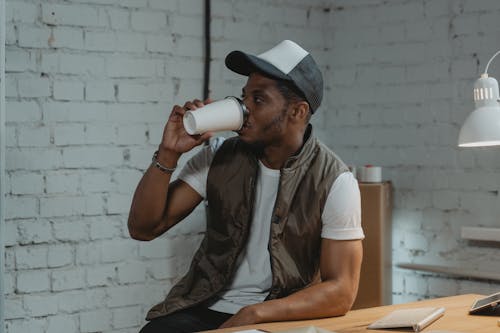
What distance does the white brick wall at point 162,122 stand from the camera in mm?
3084

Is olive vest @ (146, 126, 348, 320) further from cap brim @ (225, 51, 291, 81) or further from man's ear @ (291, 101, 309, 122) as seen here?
cap brim @ (225, 51, 291, 81)

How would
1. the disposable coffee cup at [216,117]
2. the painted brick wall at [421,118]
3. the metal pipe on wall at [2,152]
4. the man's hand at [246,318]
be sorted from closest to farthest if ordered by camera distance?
the man's hand at [246,318] → the disposable coffee cup at [216,117] → the metal pipe on wall at [2,152] → the painted brick wall at [421,118]

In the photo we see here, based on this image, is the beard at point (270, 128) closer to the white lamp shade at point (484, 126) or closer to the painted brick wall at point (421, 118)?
the white lamp shade at point (484, 126)

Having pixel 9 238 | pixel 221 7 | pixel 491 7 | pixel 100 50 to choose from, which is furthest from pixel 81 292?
pixel 491 7

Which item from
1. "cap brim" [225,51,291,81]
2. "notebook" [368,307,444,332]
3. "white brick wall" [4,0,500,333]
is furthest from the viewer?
"white brick wall" [4,0,500,333]

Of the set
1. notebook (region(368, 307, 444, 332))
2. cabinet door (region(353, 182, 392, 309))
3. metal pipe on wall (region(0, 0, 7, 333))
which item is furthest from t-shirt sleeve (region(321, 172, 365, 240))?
metal pipe on wall (region(0, 0, 7, 333))

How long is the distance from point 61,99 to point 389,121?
1512 millimetres

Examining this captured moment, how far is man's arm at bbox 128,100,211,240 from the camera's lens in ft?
8.07

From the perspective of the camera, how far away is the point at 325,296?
87.3 inches

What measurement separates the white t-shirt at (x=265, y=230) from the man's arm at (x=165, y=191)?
234mm

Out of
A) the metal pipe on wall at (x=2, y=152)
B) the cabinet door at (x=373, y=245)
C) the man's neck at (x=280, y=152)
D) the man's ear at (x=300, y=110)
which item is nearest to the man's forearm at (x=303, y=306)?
the man's neck at (x=280, y=152)

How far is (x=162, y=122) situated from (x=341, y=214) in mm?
1258

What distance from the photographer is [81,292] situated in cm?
321

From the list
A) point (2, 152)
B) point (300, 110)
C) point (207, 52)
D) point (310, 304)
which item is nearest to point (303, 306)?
point (310, 304)
